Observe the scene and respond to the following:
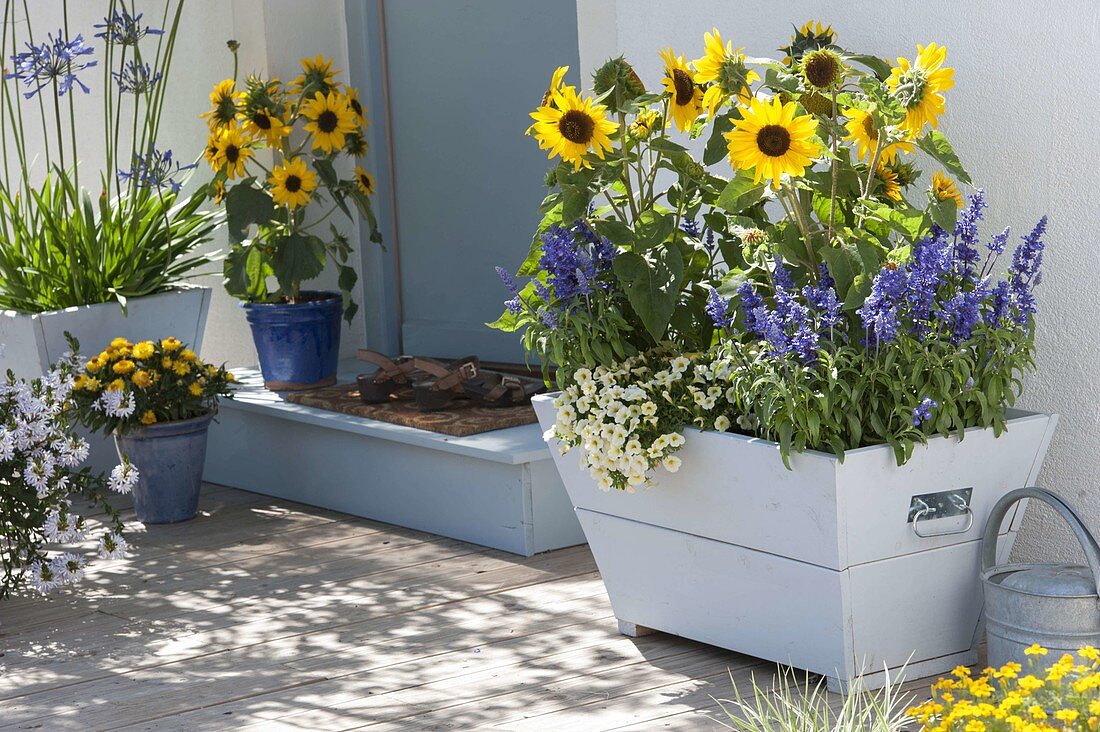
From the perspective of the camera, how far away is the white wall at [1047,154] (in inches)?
109

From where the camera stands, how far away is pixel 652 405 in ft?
8.79

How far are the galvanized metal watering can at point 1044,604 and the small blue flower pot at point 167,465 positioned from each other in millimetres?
2453

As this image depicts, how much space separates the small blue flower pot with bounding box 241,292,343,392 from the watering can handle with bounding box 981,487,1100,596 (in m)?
2.50

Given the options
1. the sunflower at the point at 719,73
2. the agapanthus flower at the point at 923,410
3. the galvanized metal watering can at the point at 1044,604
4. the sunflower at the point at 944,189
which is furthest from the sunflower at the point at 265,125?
the galvanized metal watering can at the point at 1044,604

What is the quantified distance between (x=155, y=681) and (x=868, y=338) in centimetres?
154

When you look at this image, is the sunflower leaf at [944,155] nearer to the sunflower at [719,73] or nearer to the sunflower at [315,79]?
the sunflower at [719,73]

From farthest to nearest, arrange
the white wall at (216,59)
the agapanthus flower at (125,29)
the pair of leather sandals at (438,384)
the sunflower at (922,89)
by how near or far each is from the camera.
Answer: the white wall at (216,59)
the agapanthus flower at (125,29)
the pair of leather sandals at (438,384)
the sunflower at (922,89)

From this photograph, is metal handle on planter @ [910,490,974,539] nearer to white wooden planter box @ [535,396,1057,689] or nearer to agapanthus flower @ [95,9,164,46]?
white wooden planter box @ [535,396,1057,689]

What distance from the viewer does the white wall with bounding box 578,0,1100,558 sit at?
9.09 ft

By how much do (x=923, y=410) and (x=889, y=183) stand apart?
0.50m

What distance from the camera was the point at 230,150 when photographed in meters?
4.48

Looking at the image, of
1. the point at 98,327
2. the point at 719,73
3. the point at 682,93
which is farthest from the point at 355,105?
the point at 719,73

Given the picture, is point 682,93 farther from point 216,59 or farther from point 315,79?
point 216,59

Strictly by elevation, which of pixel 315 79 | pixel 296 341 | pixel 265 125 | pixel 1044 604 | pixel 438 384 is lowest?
pixel 1044 604
